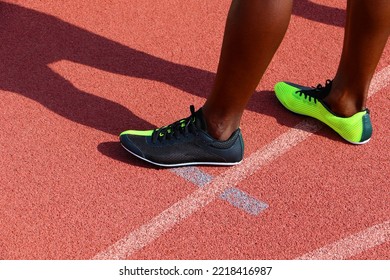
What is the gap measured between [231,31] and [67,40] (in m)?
1.47

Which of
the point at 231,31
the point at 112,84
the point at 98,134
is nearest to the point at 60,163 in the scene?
the point at 98,134

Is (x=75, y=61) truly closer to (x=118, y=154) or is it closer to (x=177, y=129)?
(x=118, y=154)

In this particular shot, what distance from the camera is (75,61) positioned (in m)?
3.95

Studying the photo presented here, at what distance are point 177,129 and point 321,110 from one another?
753 millimetres

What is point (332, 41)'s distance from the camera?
4.22 metres

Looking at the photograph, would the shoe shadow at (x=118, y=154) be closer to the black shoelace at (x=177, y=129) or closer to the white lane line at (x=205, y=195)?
the black shoelace at (x=177, y=129)

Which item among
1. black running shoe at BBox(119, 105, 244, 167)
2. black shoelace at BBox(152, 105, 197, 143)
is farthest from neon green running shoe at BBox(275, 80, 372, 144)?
black shoelace at BBox(152, 105, 197, 143)

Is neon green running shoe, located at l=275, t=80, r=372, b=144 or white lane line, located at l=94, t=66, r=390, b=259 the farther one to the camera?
neon green running shoe, located at l=275, t=80, r=372, b=144

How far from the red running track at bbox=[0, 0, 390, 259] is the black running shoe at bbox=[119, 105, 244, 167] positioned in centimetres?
5

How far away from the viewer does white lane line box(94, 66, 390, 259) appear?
293cm

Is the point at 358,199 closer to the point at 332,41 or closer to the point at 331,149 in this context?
the point at 331,149

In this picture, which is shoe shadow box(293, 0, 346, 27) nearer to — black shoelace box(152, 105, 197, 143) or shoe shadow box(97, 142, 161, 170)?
black shoelace box(152, 105, 197, 143)

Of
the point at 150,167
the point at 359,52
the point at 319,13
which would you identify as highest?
the point at 359,52

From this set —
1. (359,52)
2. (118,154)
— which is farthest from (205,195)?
(359,52)
